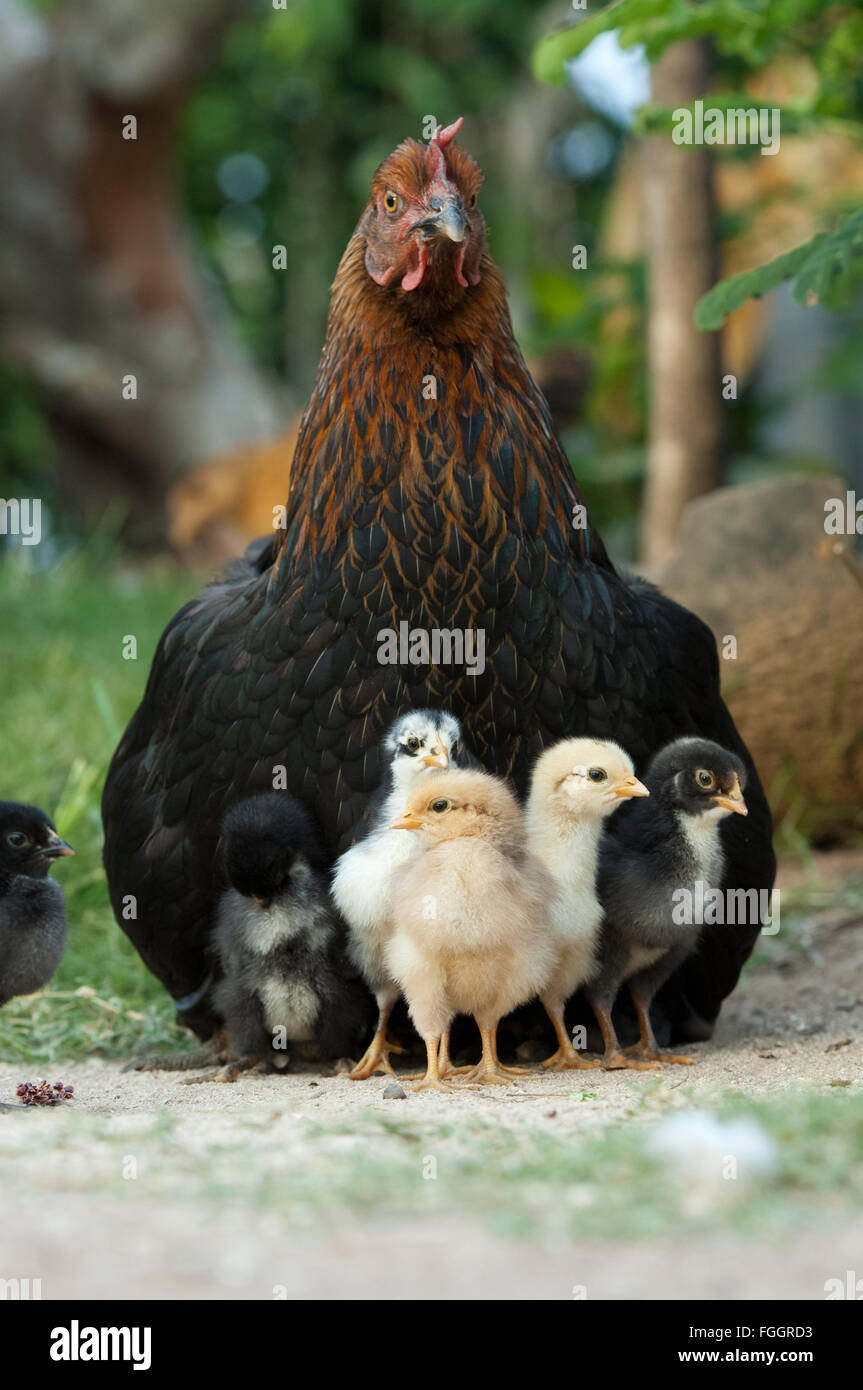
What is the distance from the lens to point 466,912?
3320mm

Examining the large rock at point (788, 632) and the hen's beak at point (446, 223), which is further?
the large rock at point (788, 632)

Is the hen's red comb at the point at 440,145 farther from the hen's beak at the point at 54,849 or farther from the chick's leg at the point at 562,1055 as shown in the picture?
the chick's leg at the point at 562,1055

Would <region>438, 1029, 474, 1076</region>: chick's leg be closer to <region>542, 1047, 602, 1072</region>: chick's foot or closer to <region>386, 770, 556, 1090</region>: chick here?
<region>386, 770, 556, 1090</region>: chick

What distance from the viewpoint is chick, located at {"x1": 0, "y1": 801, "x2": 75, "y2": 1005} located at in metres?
3.63

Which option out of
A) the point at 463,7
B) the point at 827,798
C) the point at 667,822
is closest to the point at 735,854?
the point at 667,822

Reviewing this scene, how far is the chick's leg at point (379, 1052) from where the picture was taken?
11.9ft

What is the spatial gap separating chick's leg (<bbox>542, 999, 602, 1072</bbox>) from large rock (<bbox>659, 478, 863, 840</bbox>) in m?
2.33

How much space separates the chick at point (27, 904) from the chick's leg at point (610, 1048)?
1301 millimetres

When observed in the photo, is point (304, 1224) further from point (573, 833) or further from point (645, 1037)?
point (645, 1037)

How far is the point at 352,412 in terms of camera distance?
3668 mm

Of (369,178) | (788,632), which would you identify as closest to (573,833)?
(788,632)

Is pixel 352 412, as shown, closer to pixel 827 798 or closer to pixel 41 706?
pixel 827 798

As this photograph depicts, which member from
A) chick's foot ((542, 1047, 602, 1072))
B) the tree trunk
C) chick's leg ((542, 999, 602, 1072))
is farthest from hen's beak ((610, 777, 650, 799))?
the tree trunk

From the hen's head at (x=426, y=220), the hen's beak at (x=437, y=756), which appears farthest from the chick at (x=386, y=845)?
the hen's head at (x=426, y=220)
